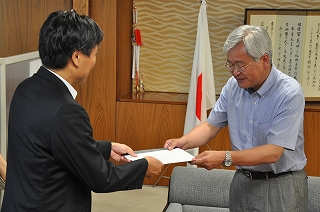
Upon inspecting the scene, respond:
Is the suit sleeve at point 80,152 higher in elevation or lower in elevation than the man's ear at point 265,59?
lower

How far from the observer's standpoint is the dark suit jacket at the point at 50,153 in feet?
6.92

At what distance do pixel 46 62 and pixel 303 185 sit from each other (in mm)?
1346

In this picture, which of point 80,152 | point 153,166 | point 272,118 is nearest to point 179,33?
point 272,118

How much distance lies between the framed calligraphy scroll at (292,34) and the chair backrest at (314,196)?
1.90 metres

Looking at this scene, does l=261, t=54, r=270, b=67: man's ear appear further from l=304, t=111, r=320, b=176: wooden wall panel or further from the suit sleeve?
l=304, t=111, r=320, b=176: wooden wall panel

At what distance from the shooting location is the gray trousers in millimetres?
2615

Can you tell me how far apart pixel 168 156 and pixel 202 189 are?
1.29 metres

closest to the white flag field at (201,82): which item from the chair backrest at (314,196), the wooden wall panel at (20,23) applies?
the wooden wall panel at (20,23)

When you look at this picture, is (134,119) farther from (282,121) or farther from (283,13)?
(282,121)

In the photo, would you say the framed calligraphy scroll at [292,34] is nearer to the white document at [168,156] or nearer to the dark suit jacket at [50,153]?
the white document at [168,156]

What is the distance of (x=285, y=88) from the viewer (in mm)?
2590

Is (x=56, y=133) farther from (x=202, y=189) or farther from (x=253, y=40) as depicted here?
(x=202, y=189)

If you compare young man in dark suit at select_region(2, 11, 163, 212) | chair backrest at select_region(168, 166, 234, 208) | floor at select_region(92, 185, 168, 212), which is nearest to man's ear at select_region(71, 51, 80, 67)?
young man in dark suit at select_region(2, 11, 163, 212)

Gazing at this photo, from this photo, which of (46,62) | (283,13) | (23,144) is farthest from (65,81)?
(283,13)
